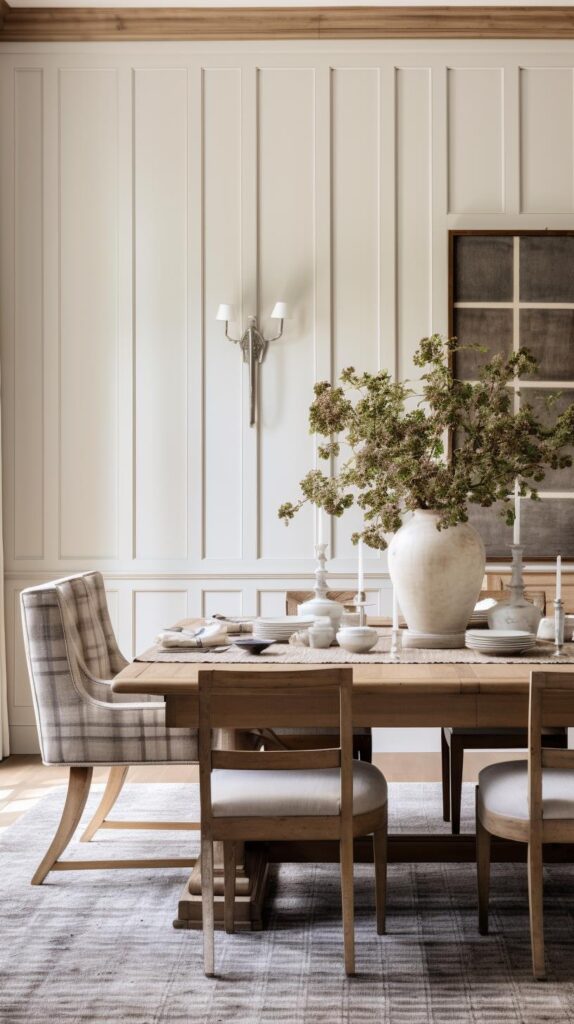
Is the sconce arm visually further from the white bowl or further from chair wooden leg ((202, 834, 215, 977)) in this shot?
chair wooden leg ((202, 834, 215, 977))

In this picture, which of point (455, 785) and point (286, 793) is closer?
point (286, 793)

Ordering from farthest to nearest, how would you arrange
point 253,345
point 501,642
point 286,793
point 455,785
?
1. point 253,345
2. point 455,785
3. point 501,642
4. point 286,793

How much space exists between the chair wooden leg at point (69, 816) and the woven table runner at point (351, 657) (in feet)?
1.72

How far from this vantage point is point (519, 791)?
236 cm

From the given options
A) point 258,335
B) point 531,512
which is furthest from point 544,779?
point 258,335

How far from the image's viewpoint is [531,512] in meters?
4.78

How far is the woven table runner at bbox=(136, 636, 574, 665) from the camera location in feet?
8.29

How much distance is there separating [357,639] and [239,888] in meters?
0.74

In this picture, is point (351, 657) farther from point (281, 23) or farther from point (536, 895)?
point (281, 23)

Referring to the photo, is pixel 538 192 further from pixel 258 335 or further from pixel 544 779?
pixel 544 779

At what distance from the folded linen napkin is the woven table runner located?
3 centimetres

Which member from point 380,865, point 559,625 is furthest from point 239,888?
point 559,625

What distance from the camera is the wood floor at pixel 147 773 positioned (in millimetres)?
4073

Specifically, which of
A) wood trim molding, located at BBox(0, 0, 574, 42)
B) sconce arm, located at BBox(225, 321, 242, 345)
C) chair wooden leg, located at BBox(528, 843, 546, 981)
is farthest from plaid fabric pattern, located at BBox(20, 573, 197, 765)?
wood trim molding, located at BBox(0, 0, 574, 42)
